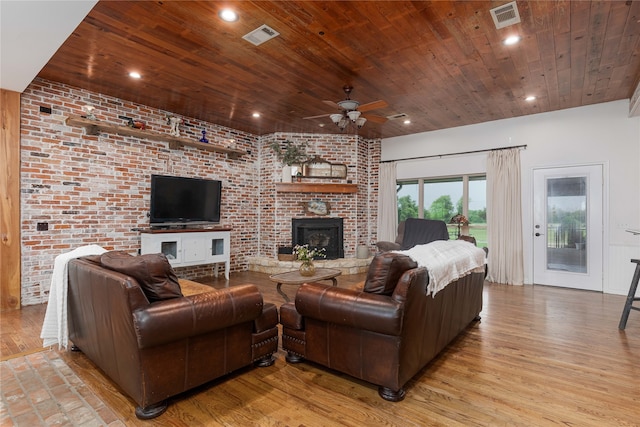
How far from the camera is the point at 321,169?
21.5ft

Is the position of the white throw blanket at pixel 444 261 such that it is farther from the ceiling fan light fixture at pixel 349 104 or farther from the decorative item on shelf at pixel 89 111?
the decorative item on shelf at pixel 89 111

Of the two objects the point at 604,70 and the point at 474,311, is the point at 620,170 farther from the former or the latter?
the point at 474,311

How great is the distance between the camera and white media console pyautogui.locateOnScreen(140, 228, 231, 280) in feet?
15.4

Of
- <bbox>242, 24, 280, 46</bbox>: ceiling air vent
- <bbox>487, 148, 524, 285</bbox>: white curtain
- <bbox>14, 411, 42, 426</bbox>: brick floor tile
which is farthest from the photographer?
<bbox>487, 148, 524, 285</bbox>: white curtain

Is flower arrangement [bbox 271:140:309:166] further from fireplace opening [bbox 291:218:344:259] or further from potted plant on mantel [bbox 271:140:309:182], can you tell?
fireplace opening [bbox 291:218:344:259]

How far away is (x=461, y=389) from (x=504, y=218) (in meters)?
4.22

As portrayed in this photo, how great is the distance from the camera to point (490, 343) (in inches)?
117

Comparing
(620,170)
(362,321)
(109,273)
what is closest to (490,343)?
(362,321)

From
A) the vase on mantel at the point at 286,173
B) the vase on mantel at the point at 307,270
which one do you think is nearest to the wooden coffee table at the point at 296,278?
the vase on mantel at the point at 307,270

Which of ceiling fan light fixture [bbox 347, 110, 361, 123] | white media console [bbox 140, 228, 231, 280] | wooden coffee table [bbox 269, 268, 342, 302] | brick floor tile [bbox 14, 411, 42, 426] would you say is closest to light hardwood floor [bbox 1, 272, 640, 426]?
brick floor tile [bbox 14, 411, 42, 426]

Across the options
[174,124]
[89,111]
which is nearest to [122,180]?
[89,111]

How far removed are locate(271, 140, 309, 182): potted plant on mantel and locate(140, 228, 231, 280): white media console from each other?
5.47 feet

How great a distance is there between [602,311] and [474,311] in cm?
192

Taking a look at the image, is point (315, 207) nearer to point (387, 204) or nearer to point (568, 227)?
point (387, 204)
